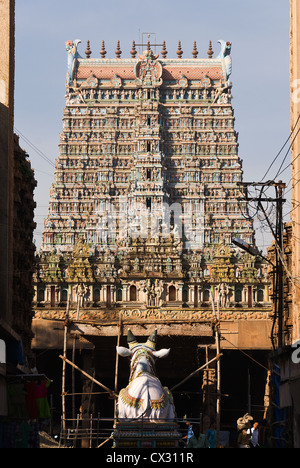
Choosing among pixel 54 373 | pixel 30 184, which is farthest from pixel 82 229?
pixel 30 184

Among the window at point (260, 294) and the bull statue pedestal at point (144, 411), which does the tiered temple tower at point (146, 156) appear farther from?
the bull statue pedestal at point (144, 411)

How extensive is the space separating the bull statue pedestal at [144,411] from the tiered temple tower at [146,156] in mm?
97954

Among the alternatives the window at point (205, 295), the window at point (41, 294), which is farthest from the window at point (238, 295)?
the window at point (41, 294)

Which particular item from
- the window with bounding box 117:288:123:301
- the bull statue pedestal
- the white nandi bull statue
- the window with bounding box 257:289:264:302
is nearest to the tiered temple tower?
the window with bounding box 117:288:123:301

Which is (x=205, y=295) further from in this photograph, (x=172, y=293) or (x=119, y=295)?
(x=119, y=295)

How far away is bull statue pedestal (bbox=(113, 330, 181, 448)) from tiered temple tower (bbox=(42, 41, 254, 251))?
3856 inches

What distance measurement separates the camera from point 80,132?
6132 inches

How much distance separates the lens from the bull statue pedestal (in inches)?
1490

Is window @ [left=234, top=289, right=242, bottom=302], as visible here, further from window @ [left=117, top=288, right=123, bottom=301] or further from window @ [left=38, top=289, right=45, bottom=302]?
window @ [left=38, top=289, right=45, bottom=302]

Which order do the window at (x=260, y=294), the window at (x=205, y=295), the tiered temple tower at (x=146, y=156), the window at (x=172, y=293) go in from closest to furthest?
the window at (x=172, y=293)
the window at (x=260, y=294)
the window at (x=205, y=295)
the tiered temple tower at (x=146, y=156)

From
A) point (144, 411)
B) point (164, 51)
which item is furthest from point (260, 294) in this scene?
point (144, 411)

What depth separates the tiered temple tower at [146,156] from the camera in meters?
146
